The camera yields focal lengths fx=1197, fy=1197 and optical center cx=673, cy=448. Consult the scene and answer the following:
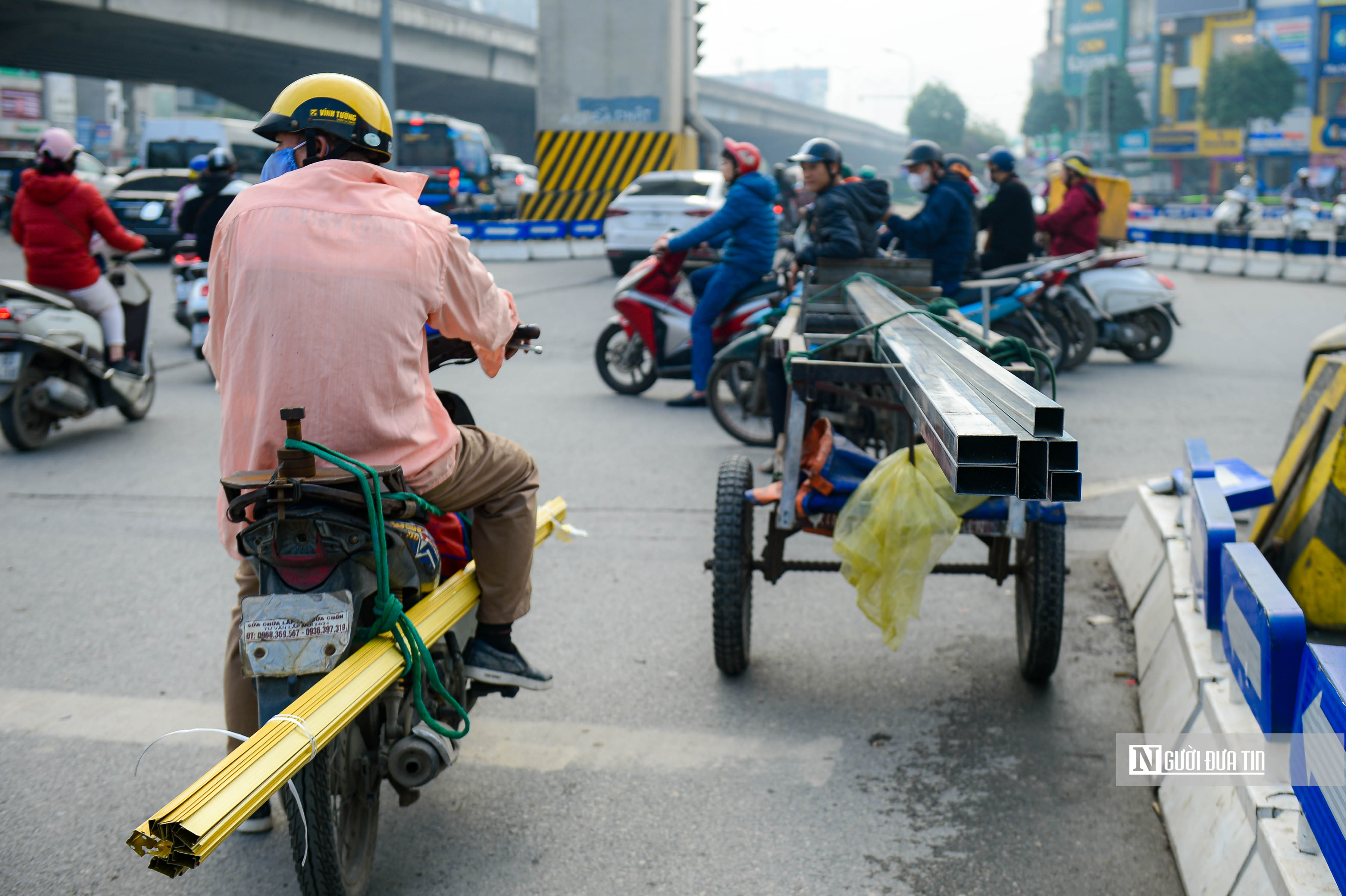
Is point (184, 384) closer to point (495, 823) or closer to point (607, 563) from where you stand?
point (607, 563)

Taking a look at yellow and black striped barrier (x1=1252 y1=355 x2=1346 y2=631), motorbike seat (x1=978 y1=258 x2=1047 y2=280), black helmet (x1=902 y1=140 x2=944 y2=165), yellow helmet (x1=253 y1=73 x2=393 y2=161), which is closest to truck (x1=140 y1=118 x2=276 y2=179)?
motorbike seat (x1=978 y1=258 x2=1047 y2=280)

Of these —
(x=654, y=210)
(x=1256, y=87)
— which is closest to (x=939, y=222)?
(x=654, y=210)

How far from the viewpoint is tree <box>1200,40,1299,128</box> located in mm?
63812

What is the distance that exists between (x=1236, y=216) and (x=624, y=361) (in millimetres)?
23142

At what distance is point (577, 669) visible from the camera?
4.26 m

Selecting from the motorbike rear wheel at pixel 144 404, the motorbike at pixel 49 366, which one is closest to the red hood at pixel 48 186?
the motorbike at pixel 49 366

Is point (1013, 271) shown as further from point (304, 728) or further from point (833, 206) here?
point (304, 728)

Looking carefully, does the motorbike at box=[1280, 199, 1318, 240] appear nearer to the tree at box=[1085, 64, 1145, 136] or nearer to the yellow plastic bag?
the yellow plastic bag

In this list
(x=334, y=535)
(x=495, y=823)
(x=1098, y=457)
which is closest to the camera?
(x=334, y=535)

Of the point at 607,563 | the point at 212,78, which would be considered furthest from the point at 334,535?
the point at 212,78

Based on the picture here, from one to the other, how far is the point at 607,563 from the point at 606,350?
168 inches

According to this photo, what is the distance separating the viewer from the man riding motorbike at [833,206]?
706 cm

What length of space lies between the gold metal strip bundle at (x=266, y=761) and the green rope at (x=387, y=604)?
3 centimetres

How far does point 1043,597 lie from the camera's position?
3842 millimetres
